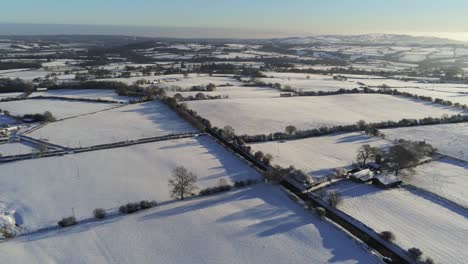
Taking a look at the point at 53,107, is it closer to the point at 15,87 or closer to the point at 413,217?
the point at 15,87

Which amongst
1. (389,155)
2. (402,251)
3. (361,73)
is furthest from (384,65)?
(402,251)

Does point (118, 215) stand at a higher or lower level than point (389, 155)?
lower

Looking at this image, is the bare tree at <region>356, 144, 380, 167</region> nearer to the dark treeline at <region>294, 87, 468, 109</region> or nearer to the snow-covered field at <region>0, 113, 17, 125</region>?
the dark treeline at <region>294, 87, 468, 109</region>

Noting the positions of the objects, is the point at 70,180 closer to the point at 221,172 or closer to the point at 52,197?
the point at 52,197

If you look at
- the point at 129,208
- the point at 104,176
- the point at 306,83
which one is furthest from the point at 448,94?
the point at 129,208

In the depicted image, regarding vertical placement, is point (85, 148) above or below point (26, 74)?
below

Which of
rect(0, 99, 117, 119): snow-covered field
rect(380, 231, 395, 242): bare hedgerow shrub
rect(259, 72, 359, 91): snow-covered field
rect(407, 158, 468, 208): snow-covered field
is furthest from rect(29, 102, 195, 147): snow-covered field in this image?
rect(259, 72, 359, 91): snow-covered field
